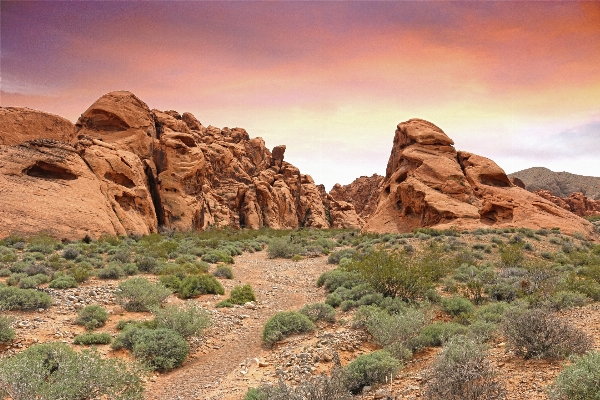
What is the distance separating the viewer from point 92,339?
8.93 meters

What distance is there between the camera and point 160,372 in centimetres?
828

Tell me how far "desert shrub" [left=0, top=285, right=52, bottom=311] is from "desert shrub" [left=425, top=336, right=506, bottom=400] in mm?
10100

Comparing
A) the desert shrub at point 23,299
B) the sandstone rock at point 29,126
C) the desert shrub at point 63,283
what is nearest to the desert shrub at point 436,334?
the desert shrub at point 23,299

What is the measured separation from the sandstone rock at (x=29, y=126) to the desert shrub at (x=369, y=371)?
3354 cm

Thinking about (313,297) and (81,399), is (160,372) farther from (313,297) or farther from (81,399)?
(313,297)

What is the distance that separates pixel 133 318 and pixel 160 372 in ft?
10.3

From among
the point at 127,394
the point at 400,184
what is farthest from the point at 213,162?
the point at 127,394

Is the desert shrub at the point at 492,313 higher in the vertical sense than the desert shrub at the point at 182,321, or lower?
higher

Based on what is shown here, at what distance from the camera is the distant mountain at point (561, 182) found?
→ 98125 millimetres

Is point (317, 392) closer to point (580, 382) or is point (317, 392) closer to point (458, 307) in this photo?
point (580, 382)

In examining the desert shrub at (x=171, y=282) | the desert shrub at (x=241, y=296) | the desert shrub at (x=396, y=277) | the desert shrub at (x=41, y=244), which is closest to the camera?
the desert shrub at (x=396, y=277)

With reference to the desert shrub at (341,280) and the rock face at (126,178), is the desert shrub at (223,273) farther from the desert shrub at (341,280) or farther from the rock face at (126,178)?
the rock face at (126,178)

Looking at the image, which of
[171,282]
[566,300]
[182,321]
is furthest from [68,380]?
[566,300]

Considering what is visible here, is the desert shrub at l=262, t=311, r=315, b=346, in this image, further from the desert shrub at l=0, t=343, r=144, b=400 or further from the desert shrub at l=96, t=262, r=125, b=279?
the desert shrub at l=96, t=262, r=125, b=279
